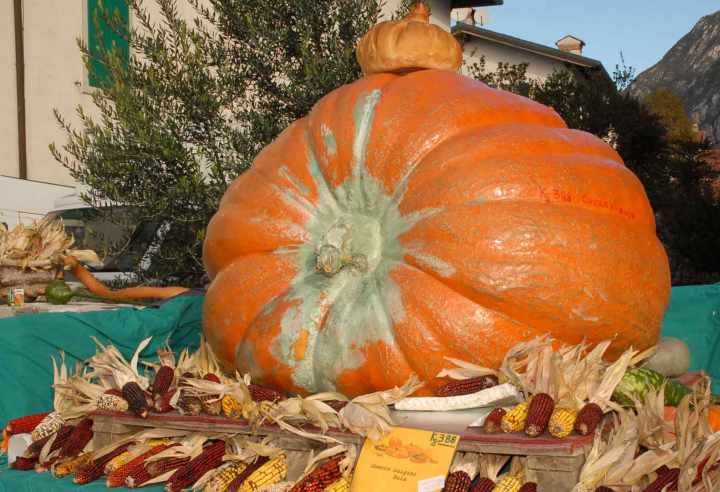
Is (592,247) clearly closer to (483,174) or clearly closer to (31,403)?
(483,174)

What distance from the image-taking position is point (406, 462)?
229 cm

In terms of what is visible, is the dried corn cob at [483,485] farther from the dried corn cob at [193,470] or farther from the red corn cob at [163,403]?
the red corn cob at [163,403]

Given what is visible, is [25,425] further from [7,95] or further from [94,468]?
[7,95]

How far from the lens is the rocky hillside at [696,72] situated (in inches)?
3044

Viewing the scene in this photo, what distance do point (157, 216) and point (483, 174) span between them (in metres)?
4.99

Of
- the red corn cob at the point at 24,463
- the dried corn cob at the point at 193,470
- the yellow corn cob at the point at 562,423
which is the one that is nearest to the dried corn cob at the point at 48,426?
the red corn cob at the point at 24,463

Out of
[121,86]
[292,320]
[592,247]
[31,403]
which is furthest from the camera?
[121,86]

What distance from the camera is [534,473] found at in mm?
2189

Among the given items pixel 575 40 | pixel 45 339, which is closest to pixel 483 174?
pixel 45 339

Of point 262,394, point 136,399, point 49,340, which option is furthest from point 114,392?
point 49,340

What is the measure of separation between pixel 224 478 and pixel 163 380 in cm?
63

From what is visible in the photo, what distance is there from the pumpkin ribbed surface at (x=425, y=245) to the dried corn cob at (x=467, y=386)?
93mm

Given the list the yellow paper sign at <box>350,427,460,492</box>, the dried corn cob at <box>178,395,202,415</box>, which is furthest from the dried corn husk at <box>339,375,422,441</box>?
the dried corn cob at <box>178,395,202,415</box>

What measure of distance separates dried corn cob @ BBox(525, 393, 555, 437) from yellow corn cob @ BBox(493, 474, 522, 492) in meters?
0.14
